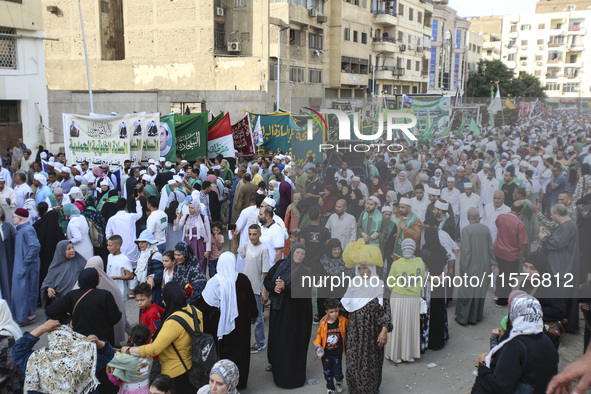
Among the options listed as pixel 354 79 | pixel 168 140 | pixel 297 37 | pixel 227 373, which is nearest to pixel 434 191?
pixel 227 373

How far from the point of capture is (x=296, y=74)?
32.5 m

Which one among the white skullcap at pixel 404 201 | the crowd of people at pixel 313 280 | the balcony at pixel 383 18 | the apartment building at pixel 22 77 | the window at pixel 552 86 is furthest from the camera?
the window at pixel 552 86

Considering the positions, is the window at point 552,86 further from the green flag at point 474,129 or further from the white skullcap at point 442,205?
the white skullcap at point 442,205

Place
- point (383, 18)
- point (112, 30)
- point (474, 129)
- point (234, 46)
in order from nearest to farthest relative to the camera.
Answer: point (474, 129) < point (234, 46) < point (112, 30) < point (383, 18)

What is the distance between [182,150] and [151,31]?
65.4ft

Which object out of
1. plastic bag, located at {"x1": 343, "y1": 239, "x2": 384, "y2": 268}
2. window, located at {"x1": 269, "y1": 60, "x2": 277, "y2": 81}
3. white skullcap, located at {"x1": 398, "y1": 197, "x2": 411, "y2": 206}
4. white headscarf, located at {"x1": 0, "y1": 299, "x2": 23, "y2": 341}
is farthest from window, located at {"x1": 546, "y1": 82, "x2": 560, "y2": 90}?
white headscarf, located at {"x1": 0, "y1": 299, "x2": 23, "y2": 341}

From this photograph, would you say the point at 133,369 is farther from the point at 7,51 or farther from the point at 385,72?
the point at 385,72

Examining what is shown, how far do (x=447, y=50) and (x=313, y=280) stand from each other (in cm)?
5562

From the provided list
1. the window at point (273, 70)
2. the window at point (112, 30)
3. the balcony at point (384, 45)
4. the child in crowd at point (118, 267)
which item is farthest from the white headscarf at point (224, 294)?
the balcony at point (384, 45)

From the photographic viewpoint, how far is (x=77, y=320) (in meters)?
4.16

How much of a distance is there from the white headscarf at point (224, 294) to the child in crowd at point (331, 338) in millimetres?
809

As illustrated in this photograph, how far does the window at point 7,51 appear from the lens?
15947 millimetres

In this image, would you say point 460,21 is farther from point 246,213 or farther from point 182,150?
point 246,213

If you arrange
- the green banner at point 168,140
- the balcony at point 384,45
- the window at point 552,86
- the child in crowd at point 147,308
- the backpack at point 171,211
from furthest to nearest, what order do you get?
the window at point 552,86, the balcony at point 384,45, the green banner at point 168,140, the backpack at point 171,211, the child in crowd at point 147,308
